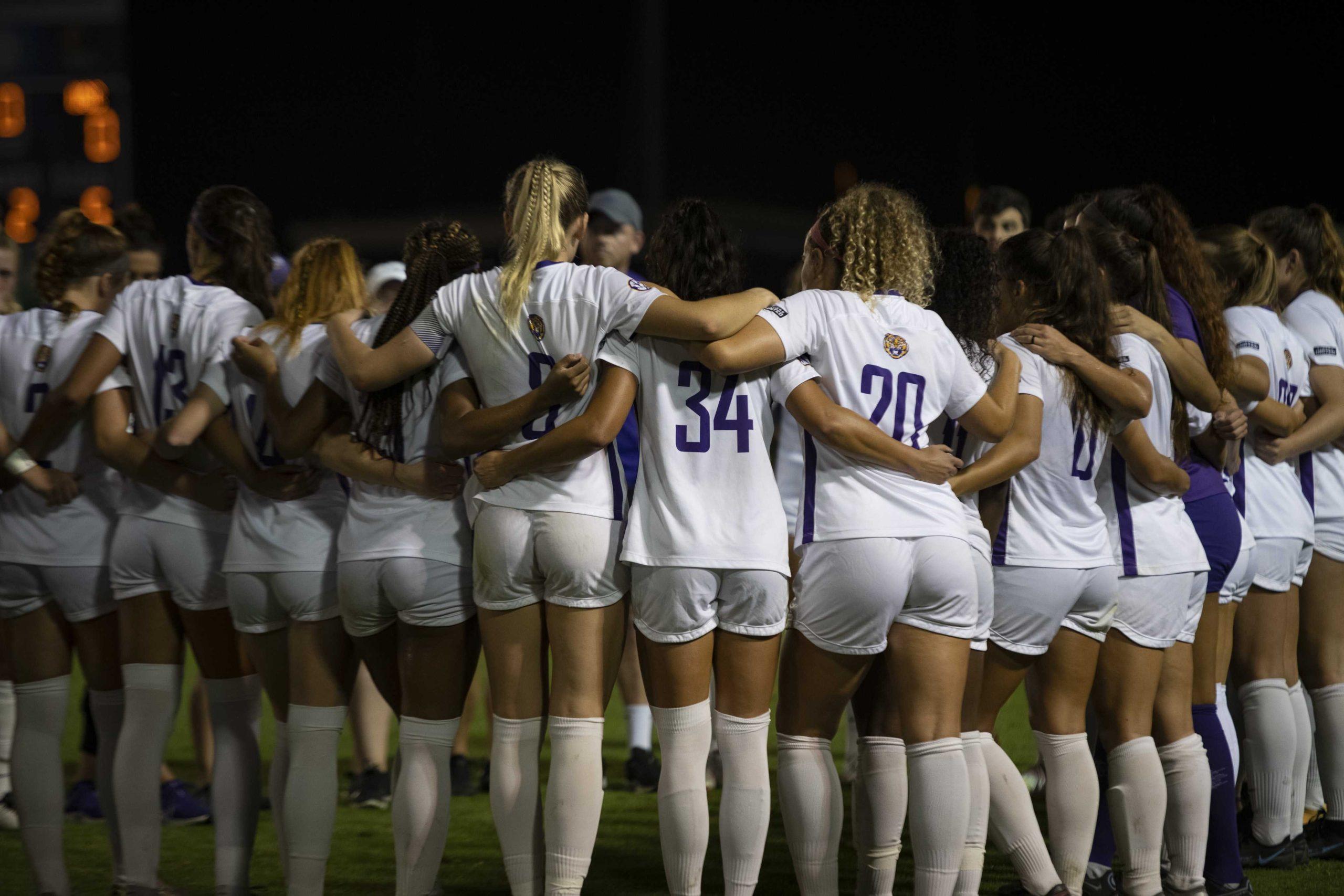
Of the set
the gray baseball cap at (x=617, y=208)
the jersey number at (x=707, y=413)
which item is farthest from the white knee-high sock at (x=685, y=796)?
the gray baseball cap at (x=617, y=208)

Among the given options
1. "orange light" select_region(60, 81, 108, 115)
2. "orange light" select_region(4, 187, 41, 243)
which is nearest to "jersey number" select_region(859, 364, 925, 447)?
"orange light" select_region(60, 81, 108, 115)

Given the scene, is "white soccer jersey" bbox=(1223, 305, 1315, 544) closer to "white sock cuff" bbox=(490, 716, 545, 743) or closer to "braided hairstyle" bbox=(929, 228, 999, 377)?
"braided hairstyle" bbox=(929, 228, 999, 377)

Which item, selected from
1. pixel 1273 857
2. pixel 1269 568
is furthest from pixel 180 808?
pixel 1269 568

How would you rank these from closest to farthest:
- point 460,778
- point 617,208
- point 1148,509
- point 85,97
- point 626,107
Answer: point 1148,509
point 460,778
point 617,208
point 626,107
point 85,97

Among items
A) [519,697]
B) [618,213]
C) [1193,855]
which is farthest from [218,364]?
[1193,855]

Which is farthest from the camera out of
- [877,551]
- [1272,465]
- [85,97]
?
[85,97]

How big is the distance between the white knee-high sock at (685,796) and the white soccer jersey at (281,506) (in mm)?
896

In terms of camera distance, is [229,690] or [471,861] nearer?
[229,690]

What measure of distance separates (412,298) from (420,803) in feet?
3.68

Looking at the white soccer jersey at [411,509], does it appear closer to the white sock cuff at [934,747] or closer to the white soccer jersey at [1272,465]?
the white sock cuff at [934,747]

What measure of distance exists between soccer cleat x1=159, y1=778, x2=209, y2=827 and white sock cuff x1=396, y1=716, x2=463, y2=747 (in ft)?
6.43

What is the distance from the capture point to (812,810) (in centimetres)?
277

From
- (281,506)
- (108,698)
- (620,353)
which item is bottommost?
(108,698)

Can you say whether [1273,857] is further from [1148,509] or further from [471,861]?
[471,861]
